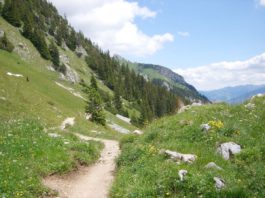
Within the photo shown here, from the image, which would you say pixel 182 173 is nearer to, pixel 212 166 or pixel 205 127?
pixel 212 166

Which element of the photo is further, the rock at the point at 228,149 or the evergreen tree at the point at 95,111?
the evergreen tree at the point at 95,111

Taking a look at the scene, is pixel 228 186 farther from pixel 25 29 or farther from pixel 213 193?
pixel 25 29

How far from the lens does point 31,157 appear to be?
1769 centimetres

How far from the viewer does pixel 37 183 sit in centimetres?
1523

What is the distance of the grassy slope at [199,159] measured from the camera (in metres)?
12.5

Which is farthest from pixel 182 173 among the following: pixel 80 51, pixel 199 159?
pixel 80 51

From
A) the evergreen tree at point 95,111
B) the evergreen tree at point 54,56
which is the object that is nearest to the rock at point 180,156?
the evergreen tree at point 95,111

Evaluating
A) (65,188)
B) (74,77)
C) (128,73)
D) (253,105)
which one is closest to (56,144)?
(65,188)

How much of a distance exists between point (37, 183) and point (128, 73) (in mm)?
179994

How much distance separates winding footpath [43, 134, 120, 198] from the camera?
1602 centimetres

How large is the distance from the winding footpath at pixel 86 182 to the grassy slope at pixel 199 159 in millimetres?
866

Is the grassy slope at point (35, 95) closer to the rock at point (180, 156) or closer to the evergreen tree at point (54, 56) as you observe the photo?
the evergreen tree at point (54, 56)

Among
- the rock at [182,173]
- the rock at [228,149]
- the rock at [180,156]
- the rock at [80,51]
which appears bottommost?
the rock at [182,173]

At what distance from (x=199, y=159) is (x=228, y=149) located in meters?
1.59
